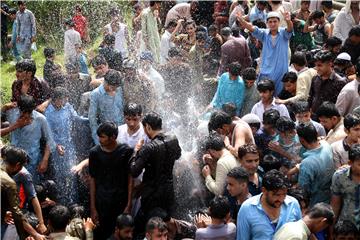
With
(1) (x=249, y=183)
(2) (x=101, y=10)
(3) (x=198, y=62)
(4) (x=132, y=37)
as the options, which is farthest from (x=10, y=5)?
(1) (x=249, y=183)

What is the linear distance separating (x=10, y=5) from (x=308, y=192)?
12078 mm

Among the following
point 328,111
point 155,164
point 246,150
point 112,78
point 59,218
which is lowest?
point 59,218

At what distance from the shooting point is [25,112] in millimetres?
6762

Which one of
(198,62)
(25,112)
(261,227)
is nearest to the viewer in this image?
(261,227)

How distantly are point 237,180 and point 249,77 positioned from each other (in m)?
2.77

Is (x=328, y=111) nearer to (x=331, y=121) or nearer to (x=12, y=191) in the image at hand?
(x=331, y=121)

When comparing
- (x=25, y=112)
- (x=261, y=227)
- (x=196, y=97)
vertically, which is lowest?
(x=196, y=97)

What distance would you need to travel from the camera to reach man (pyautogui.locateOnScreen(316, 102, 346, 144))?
651 cm

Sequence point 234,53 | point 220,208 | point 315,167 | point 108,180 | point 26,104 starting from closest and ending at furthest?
1. point 220,208
2. point 315,167
3. point 108,180
4. point 26,104
5. point 234,53

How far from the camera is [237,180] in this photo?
577cm

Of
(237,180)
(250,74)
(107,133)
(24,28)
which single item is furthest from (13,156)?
(24,28)

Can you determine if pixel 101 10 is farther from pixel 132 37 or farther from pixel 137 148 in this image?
pixel 137 148

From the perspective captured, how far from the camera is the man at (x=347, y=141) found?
5964 mm

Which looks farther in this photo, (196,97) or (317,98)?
(196,97)
